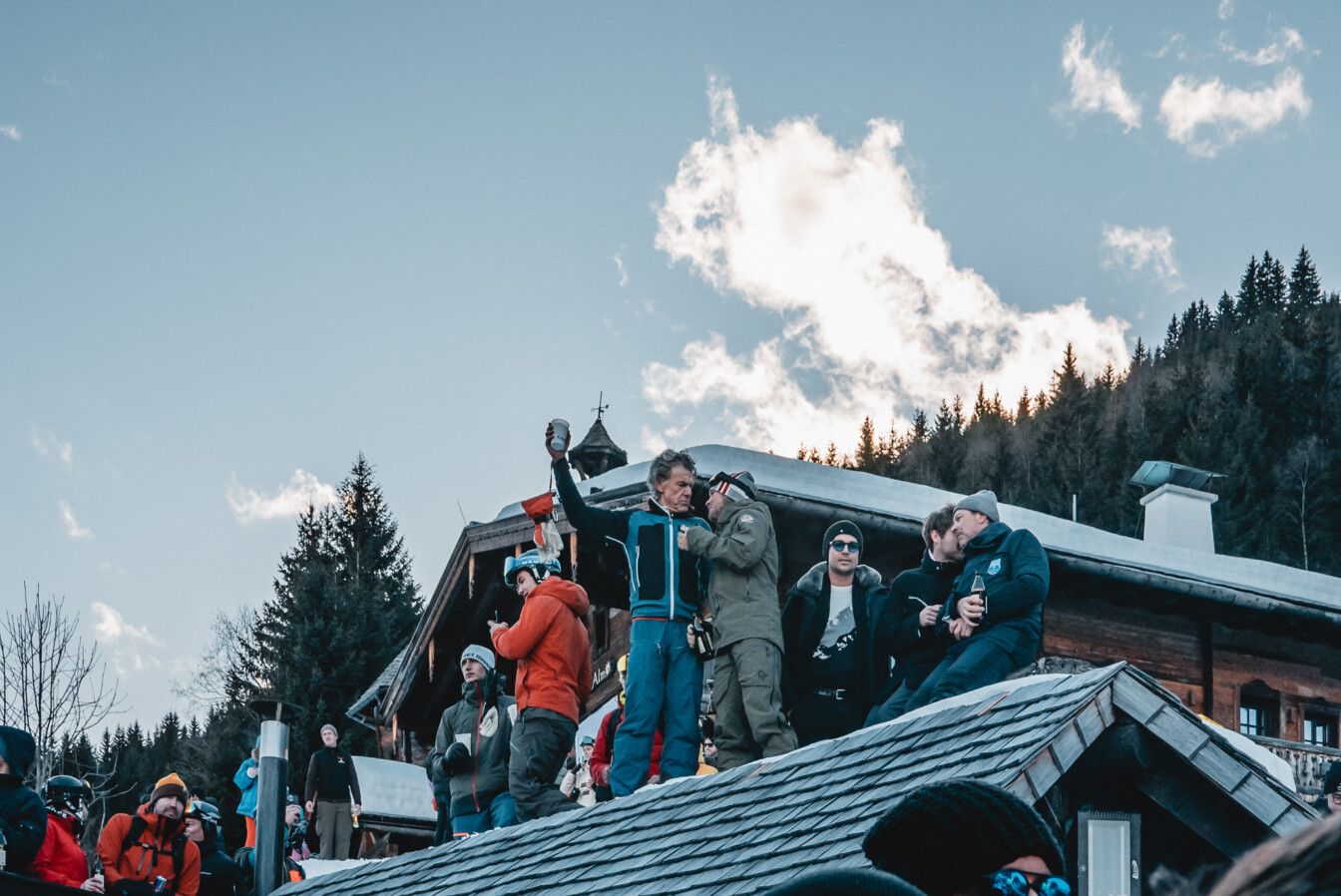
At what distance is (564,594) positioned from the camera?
9.96 metres

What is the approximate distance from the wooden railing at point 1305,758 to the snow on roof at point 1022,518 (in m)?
1.73

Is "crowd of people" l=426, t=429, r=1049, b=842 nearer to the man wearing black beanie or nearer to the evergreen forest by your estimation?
the man wearing black beanie

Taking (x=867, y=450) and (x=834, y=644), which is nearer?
(x=834, y=644)

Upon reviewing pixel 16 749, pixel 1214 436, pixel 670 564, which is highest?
pixel 1214 436

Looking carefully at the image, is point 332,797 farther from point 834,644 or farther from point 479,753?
point 834,644

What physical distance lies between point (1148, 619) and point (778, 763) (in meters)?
10.8

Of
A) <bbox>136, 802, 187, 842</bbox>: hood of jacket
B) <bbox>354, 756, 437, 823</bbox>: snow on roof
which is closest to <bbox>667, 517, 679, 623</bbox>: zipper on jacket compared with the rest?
<bbox>136, 802, 187, 842</bbox>: hood of jacket

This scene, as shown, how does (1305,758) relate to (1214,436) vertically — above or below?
below

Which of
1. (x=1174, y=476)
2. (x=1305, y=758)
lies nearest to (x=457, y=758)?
(x=1305, y=758)

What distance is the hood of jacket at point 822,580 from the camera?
9445 millimetres

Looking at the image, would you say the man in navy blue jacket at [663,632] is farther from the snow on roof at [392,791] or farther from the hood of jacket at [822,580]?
the snow on roof at [392,791]

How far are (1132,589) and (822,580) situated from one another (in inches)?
327

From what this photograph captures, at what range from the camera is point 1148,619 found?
57.4 feet

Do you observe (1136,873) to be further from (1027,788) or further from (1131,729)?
(1027,788)
